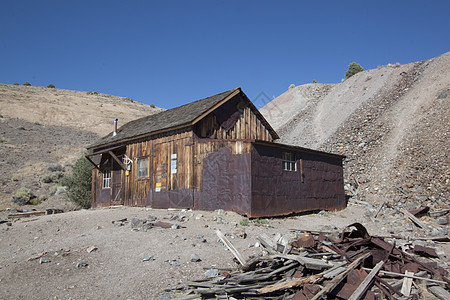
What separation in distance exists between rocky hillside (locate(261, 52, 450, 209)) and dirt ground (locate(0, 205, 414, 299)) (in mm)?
6276

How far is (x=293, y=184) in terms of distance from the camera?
13.3m

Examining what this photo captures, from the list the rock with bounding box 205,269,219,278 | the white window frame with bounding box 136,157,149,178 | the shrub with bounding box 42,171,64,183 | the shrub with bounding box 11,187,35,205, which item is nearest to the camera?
the rock with bounding box 205,269,219,278

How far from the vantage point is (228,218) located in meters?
11.2

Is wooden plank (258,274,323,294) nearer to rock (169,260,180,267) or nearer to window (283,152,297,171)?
rock (169,260,180,267)

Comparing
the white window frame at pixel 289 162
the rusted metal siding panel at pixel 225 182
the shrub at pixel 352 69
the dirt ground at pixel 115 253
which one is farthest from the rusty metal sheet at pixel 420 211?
the shrub at pixel 352 69

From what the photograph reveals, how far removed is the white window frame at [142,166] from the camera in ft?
51.5

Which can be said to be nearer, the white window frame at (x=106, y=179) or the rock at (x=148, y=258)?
the rock at (x=148, y=258)

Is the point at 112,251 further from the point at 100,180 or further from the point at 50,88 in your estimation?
the point at 50,88

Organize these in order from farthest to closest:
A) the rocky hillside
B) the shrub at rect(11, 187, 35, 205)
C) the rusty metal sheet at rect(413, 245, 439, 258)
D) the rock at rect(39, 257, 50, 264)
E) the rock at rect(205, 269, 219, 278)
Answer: the shrub at rect(11, 187, 35, 205)
the rocky hillside
the rusty metal sheet at rect(413, 245, 439, 258)
the rock at rect(39, 257, 50, 264)
the rock at rect(205, 269, 219, 278)

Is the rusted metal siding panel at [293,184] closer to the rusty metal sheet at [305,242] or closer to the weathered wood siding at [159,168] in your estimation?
the weathered wood siding at [159,168]

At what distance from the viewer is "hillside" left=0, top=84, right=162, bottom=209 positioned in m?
28.4

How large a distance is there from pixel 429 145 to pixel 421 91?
10572mm

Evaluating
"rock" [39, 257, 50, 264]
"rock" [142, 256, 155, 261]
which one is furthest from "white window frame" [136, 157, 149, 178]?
"rock" [142, 256, 155, 261]

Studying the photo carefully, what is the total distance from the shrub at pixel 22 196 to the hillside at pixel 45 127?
487 mm
